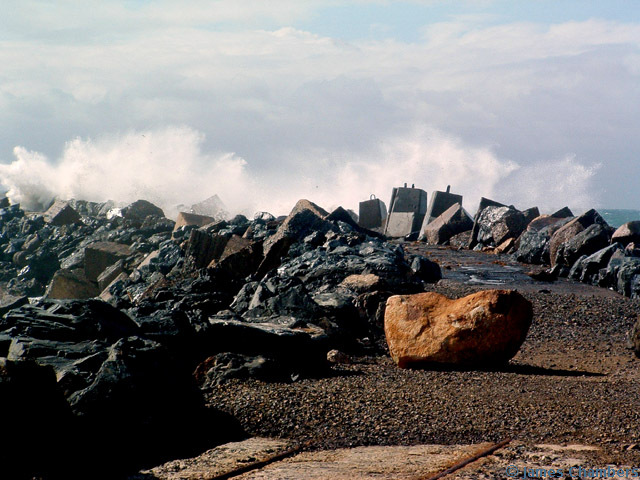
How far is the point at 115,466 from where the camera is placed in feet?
13.7

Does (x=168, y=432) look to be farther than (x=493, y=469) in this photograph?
Yes

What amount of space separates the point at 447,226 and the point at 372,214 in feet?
19.6

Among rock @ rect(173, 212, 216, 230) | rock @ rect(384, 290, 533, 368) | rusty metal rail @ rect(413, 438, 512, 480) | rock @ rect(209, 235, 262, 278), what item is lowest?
rusty metal rail @ rect(413, 438, 512, 480)

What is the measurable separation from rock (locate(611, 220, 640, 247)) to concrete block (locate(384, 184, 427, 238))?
8.02 meters

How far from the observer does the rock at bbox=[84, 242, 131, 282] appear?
16.8 meters

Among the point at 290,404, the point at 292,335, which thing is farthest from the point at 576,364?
the point at 290,404

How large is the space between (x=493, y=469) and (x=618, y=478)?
22.8 inches

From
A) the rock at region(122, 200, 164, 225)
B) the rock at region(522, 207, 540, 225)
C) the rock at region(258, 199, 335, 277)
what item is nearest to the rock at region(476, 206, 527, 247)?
the rock at region(522, 207, 540, 225)

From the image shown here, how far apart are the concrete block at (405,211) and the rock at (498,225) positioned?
3750 mm

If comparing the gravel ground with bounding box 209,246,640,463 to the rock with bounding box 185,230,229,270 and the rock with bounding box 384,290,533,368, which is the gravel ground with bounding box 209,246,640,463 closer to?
the rock with bounding box 384,290,533,368

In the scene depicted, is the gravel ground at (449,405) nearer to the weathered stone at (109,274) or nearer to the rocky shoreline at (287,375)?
the rocky shoreline at (287,375)

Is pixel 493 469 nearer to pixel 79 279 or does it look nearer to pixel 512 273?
pixel 512 273

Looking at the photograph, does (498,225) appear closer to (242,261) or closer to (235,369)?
(242,261)

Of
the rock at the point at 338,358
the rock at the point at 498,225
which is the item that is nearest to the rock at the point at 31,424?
the rock at the point at 338,358
